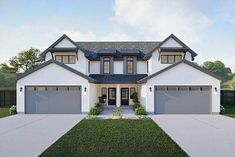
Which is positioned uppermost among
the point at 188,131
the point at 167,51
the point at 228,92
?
the point at 167,51

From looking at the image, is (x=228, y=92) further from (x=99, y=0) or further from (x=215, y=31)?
(x=99, y=0)

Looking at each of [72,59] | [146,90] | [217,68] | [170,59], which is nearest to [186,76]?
[170,59]

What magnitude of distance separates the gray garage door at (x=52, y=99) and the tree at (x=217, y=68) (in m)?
58.3

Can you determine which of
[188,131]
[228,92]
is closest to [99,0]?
[188,131]

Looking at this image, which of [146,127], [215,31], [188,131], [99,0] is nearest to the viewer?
[188,131]

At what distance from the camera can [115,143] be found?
8.24m

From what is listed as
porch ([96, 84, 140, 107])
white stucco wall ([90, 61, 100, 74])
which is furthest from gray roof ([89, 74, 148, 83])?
porch ([96, 84, 140, 107])

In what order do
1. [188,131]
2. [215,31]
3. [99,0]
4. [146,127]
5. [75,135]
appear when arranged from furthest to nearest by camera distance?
[215,31], [99,0], [146,127], [188,131], [75,135]

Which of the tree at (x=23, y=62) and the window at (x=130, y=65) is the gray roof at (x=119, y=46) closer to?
the window at (x=130, y=65)

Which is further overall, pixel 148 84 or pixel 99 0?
pixel 148 84

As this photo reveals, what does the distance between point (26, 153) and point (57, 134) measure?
2814 mm

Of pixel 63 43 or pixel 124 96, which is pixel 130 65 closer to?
pixel 124 96

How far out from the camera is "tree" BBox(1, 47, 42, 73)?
148 feet

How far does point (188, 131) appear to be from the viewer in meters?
10.6
